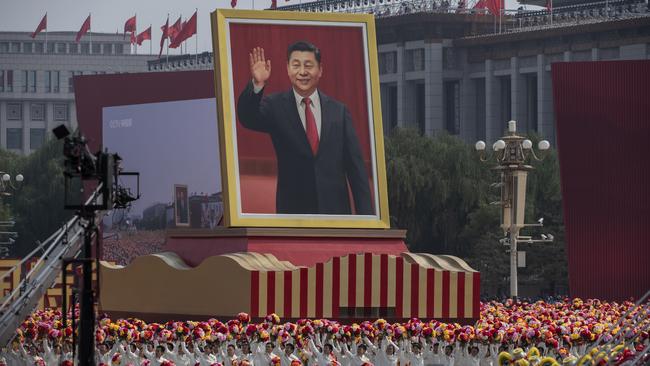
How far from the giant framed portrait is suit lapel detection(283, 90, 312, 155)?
2cm

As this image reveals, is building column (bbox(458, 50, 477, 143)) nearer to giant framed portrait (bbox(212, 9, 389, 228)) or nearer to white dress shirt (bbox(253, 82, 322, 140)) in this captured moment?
giant framed portrait (bbox(212, 9, 389, 228))

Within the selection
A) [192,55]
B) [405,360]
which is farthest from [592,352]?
[192,55]

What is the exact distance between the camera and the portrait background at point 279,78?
126 ft

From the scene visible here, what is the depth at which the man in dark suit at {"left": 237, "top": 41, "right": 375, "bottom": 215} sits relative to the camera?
3859cm

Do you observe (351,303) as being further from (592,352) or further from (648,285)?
(592,352)

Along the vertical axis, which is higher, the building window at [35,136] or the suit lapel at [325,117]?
the building window at [35,136]

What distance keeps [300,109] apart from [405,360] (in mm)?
10855

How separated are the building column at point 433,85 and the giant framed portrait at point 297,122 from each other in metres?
56.3

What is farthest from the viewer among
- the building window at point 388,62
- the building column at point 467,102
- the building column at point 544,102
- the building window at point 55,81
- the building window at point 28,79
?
the building window at point 55,81

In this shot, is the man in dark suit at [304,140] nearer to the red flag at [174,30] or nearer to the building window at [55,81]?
the red flag at [174,30]

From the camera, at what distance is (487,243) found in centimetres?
6644

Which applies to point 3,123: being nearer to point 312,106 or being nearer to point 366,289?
point 312,106

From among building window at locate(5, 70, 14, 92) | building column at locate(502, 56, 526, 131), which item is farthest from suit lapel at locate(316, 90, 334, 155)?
building window at locate(5, 70, 14, 92)

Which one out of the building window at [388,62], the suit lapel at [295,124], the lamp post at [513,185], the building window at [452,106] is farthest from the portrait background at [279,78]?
the building window at [388,62]
